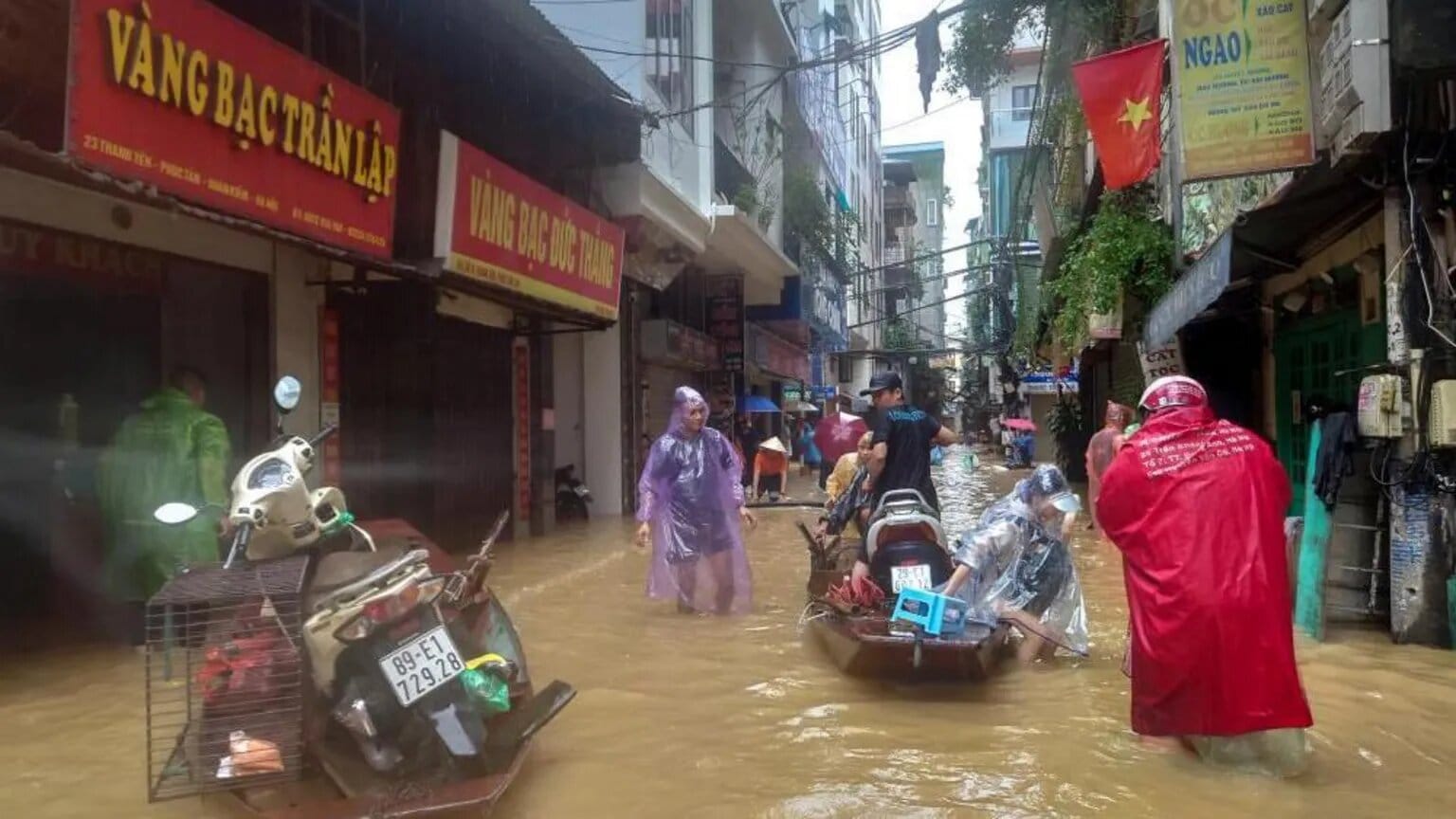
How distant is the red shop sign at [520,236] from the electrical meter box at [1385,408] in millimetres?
6700

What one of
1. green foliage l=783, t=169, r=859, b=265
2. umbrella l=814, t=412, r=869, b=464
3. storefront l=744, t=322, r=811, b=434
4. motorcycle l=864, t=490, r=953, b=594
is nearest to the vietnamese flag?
umbrella l=814, t=412, r=869, b=464

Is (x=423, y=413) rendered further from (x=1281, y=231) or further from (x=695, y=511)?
(x=1281, y=231)

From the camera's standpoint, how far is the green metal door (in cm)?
848

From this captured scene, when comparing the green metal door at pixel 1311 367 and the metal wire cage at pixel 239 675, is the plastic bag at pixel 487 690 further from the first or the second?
the green metal door at pixel 1311 367

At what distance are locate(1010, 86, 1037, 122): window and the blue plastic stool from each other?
42.9 m

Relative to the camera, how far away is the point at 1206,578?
13.3 feet

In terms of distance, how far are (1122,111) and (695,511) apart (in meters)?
6.49

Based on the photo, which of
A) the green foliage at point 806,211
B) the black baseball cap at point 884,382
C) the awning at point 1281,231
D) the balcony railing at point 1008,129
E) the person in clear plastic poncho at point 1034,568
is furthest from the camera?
the balcony railing at point 1008,129

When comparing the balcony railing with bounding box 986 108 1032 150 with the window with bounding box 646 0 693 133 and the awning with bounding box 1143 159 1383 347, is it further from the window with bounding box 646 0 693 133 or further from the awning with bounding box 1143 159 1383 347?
the awning with bounding box 1143 159 1383 347

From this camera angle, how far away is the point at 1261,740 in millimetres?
4176

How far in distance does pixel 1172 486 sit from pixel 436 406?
8873 mm

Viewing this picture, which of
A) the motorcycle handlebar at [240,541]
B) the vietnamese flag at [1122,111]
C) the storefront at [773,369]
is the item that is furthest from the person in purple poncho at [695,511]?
the storefront at [773,369]

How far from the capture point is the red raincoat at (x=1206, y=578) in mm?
3973

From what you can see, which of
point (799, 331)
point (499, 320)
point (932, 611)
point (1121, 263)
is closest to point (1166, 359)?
point (1121, 263)
